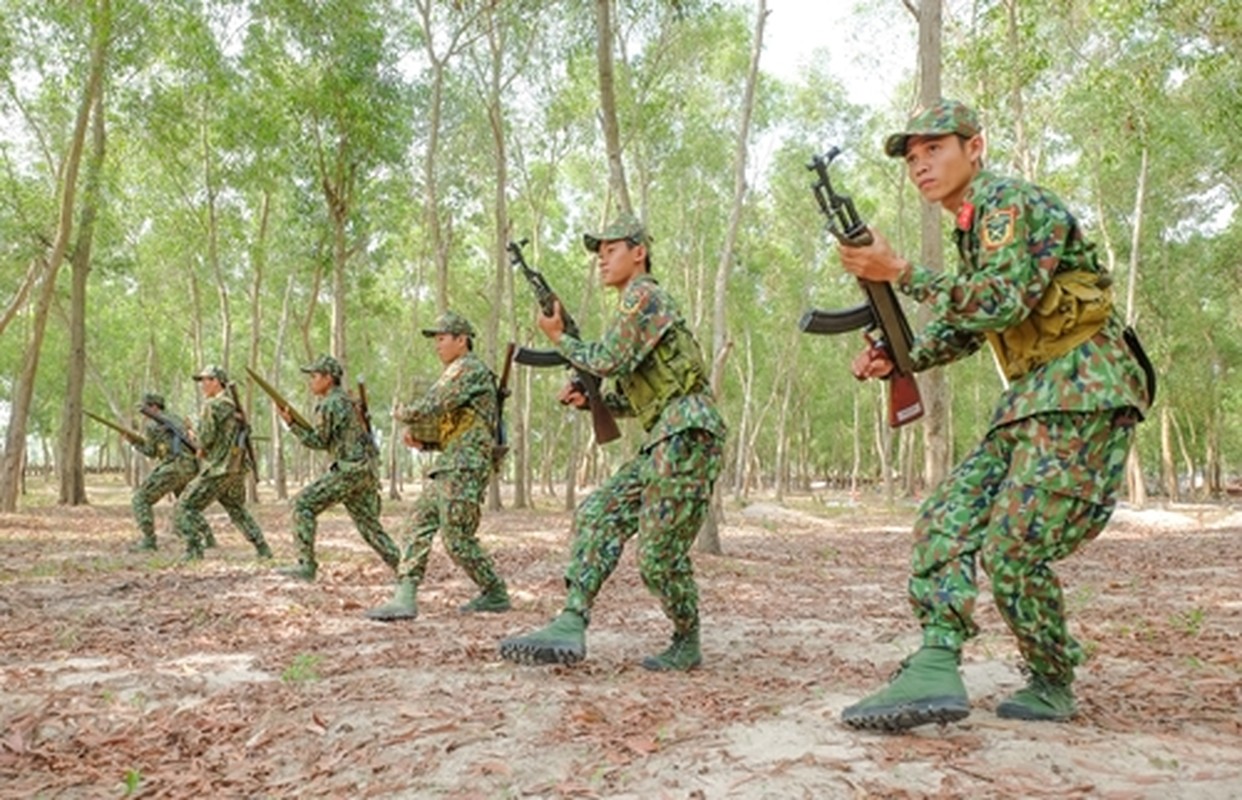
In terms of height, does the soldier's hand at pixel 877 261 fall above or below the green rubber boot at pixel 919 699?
above

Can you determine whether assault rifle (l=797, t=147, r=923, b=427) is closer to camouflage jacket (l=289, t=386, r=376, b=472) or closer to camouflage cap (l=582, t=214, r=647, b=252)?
camouflage cap (l=582, t=214, r=647, b=252)

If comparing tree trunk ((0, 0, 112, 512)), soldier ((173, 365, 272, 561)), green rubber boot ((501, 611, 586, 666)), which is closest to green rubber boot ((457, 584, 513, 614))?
green rubber boot ((501, 611, 586, 666))

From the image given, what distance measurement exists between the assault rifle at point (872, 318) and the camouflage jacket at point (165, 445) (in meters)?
9.08

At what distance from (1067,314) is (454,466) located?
13.2 feet

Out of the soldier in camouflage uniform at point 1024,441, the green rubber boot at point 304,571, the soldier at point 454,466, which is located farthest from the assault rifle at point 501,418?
the soldier in camouflage uniform at point 1024,441

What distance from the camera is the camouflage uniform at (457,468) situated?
596 centimetres

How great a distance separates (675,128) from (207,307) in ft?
59.2

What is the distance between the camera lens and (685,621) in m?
4.29

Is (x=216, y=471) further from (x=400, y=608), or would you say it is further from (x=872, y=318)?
(x=872, y=318)

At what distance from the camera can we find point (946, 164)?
3.19m

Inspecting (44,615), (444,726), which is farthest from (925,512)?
(44,615)

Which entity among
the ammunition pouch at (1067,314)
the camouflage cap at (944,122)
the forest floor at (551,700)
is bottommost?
the forest floor at (551,700)

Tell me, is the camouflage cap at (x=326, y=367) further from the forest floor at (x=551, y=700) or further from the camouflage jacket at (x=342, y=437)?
the forest floor at (x=551, y=700)

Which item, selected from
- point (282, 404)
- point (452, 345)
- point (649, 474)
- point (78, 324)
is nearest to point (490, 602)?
point (452, 345)
